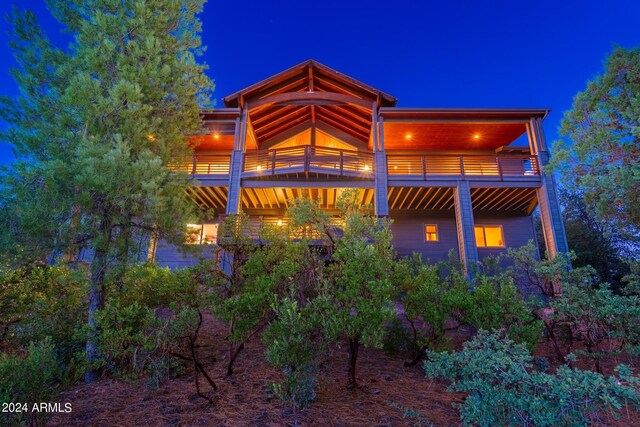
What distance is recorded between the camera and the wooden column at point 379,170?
1341 cm

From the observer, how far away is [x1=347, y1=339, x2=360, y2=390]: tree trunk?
5020 mm

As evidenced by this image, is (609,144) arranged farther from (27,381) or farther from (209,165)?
(209,165)

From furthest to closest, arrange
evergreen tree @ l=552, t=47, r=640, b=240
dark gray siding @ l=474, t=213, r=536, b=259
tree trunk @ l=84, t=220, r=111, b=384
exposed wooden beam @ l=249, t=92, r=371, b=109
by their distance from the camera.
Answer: dark gray siding @ l=474, t=213, r=536, b=259 → exposed wooden beam @ l=249, t=92, r=371, b=109 → evergreen tree @ l=552, t=47, r=640, b=240 → tree trunk @ l=84, t=220, r=111, b=384

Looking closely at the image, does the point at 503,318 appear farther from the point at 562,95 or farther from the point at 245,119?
the point at 562,95

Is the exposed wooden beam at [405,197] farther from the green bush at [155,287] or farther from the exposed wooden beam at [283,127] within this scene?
the green bush at [155,287]

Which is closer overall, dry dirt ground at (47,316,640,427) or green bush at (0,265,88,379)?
dry dirt ground at (47,316,640,427)

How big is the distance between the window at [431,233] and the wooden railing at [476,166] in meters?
3.19

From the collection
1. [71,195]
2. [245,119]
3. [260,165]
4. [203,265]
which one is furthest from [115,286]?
[245,119]

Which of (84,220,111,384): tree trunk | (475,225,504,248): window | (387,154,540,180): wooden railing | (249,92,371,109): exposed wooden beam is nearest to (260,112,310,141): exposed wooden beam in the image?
(249,92,371,109): exposed wooden beam

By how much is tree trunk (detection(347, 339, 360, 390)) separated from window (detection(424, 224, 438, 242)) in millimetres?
12467

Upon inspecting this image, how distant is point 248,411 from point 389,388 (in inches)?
98.2

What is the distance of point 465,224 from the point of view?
13477mm

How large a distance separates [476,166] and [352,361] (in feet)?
42.4

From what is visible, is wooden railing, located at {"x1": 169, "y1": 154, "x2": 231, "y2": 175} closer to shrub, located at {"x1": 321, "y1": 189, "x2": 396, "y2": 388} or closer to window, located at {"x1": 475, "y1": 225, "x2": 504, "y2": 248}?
shrub, located at {"x1": 321, "y1": 189, "x2": 396, "y2": 388}
